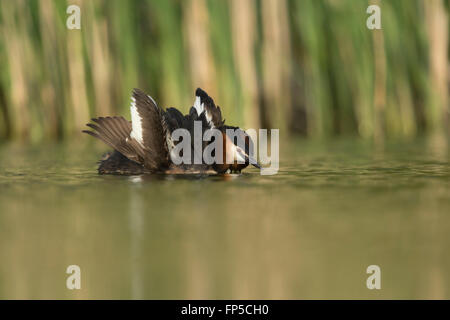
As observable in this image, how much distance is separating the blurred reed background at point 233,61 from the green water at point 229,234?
320cm

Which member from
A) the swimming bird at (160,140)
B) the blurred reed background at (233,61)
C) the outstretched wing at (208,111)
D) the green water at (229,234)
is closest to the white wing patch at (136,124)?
the swimming bird at (160,140)

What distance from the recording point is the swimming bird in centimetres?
489

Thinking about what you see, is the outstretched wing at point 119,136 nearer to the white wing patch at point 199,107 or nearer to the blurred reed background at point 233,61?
the white wing patch at point 199,107

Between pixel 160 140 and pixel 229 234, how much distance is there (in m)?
2.11

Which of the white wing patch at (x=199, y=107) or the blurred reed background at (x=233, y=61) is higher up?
the blurred reed background at (x=233, y=61)

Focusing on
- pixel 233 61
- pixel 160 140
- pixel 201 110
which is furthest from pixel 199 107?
pixel 233 61

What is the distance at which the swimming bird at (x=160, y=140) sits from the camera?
489 cm

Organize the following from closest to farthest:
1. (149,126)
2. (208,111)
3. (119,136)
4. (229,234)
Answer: (229,234) < (149,126) < (119,136) < (208,111)

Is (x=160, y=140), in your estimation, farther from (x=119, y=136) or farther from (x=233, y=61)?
(x=233, y=61)

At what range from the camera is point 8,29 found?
888 centimetres

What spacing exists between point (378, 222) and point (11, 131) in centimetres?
764

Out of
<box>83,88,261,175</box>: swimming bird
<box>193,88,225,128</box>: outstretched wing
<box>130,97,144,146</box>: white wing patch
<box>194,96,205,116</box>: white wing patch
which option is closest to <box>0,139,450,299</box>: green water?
<box>83,88,261,175</box>: swimming bird

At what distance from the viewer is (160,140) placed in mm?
4914

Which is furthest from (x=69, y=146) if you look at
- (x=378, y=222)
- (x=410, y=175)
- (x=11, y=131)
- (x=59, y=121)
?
(x=378, y=222)
